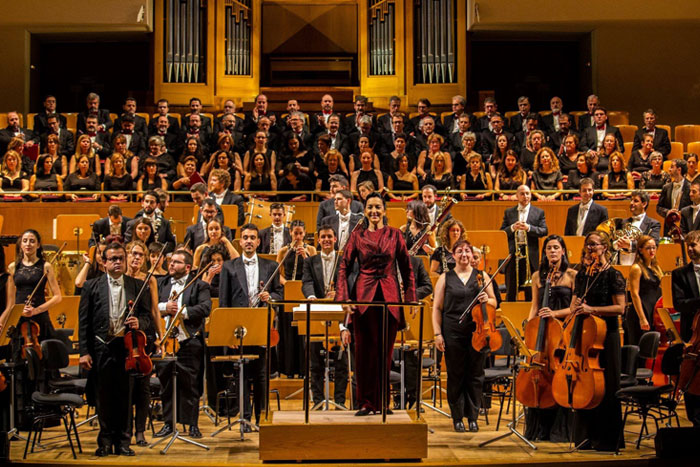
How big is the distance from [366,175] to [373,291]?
3712 millimetres

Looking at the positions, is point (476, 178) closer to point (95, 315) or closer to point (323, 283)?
point (323, 283)

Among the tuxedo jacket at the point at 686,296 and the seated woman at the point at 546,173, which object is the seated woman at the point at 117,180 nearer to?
the seated woman at the point at 546,173

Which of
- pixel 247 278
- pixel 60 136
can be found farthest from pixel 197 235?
pixel 60 136

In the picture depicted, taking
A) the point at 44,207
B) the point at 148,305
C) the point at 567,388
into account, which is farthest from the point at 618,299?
the point at 44,207

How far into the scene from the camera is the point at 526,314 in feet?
18.4

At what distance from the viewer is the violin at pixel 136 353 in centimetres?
460

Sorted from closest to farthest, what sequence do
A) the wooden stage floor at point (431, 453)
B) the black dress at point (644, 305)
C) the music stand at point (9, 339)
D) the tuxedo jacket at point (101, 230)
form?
the wooden stage floor at point (431, 453) → the music stand at point (9, 339) → the black dress at point (644, 305) → the tuxedo jacket at point (101, 230)

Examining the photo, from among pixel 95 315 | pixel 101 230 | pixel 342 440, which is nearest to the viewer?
pixel 342 440

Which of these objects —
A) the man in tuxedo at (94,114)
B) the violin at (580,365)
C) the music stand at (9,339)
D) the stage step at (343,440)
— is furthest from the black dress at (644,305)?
the man in tuxedo at (94,114)

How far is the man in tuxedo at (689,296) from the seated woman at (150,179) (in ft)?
16.4

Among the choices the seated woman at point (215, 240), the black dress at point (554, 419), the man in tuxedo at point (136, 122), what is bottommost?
the black dress at point (554, 419)

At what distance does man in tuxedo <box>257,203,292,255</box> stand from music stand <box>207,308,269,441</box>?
187cm

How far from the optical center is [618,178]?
8.50m

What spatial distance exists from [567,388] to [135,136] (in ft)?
19.8
